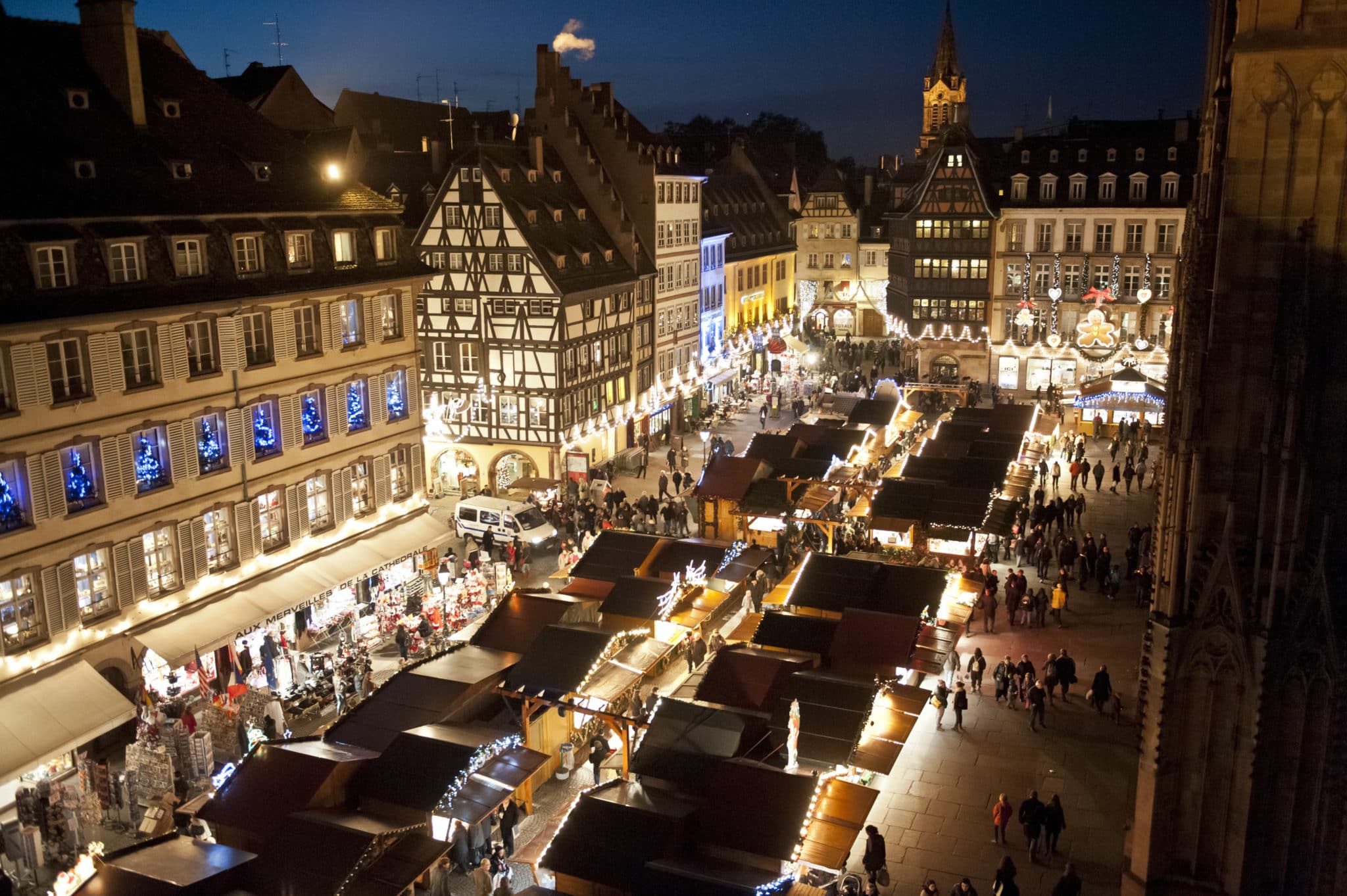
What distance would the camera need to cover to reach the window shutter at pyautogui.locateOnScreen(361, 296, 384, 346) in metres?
27.9

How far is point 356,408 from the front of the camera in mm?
27953

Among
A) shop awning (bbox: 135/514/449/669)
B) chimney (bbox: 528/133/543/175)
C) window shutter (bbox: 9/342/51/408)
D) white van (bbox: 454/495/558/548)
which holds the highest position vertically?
chimney (bbox: 528/133/543/175)

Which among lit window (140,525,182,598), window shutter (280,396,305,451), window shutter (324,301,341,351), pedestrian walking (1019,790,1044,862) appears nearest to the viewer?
pedestrian walking (1019,790,1044,862)

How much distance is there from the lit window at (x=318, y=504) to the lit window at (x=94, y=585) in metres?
5.37

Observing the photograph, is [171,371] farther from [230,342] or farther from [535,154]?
[535,154]

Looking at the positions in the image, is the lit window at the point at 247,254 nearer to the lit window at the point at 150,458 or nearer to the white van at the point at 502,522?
the lit window at the point at 150,458

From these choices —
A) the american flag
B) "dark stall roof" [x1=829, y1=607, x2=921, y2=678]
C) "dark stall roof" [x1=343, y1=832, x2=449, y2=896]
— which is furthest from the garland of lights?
the american flag

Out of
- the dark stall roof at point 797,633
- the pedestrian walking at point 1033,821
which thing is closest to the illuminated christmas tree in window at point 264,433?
the dark stall roof at point 797,633

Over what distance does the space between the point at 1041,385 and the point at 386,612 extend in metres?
38.7

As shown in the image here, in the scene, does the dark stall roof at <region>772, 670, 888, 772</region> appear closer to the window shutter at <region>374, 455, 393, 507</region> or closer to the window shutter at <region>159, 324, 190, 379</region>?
the window shutter at <region>159, 324, 190, 379</region>

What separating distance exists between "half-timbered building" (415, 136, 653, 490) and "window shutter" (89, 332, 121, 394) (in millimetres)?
16849

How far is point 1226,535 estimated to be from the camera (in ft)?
42.5

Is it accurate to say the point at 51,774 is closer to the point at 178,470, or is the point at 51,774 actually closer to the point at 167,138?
the point at 178,470

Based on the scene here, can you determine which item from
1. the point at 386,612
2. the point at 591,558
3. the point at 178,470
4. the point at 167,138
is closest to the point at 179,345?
the point at 178,470
